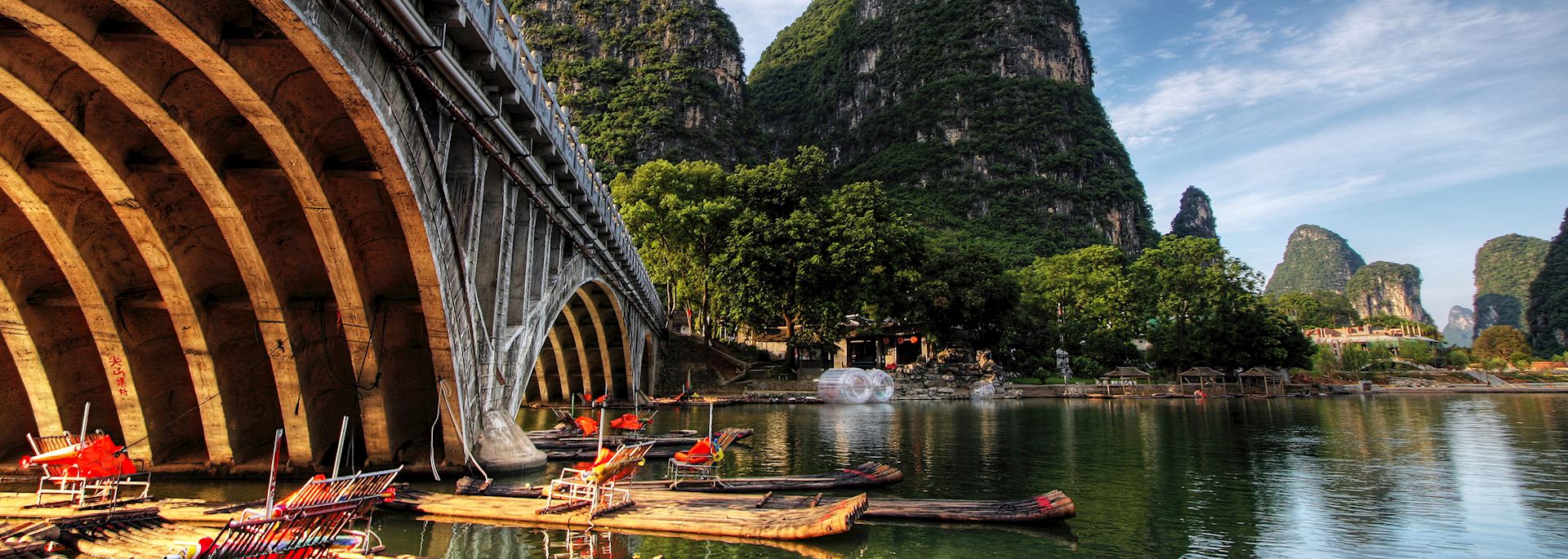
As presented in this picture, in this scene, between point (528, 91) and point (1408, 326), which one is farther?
point (1408, 326)

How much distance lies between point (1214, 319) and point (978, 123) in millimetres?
81834

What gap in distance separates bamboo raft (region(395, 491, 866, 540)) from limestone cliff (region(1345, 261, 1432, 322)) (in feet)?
716

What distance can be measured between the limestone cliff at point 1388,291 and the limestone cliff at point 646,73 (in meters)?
163

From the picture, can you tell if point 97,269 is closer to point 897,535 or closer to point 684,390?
point 897,535

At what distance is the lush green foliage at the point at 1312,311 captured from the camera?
340 ft

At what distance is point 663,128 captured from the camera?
100062mm

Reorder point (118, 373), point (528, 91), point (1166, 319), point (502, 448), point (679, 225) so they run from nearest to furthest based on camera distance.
Result: point (118, 373) < point (528, 91) < point (502, 448) < point (679, 225) < point (1166, 319)

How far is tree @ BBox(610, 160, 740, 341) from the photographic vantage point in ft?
173

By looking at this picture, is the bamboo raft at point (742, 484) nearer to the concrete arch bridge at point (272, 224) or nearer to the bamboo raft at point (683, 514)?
the bamboo raft at point (683, 514)

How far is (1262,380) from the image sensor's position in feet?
193

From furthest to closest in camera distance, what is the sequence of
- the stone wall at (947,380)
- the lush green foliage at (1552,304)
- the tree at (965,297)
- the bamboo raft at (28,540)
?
1. the lush green foliage at (1552,304)
2. the tree at (965,297)
3. the stone wall at (947,380)
4. the bamboo raft at (28,540)

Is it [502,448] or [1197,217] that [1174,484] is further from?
[1197,217]

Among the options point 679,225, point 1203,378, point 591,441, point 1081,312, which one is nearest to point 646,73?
point 679,225

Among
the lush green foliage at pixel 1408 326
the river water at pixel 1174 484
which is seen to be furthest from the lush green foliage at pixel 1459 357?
the river water at pixel 1174 484
